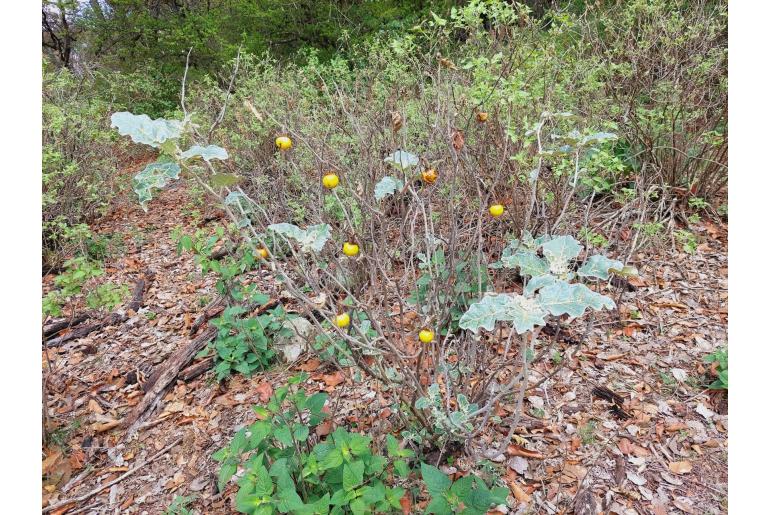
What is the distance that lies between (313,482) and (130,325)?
2.40 m

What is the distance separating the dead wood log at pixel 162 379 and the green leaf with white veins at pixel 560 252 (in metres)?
2.15

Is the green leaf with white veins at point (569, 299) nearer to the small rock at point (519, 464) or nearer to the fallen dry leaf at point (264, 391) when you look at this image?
the small rock at point (519, 464)

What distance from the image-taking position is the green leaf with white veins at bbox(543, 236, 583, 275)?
43.0 inches

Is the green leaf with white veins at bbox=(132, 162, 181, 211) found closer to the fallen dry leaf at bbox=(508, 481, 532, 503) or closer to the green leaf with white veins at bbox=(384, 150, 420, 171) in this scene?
the green leaf with white veins at bbox=(384, 150, 420, 171)

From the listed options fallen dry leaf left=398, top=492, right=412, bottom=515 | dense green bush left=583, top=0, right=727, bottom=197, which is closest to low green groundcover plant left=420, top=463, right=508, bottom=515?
fallen dry leaf left=398, top=492, right=412, bottom=515

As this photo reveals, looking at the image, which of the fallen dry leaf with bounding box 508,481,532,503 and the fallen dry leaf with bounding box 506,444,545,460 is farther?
the fallen dry leaf with bounding box 506,444,545,460

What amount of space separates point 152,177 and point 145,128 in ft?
0.38

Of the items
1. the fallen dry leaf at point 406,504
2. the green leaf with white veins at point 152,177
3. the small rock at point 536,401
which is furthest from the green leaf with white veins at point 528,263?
the small rock at point 536,401

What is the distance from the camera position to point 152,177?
42.2 inches

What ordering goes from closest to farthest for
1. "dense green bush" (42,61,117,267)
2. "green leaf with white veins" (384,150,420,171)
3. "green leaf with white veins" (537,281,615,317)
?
"green leaf with white veins" (537,281,615,317)
"green leaf with white veins" (384,150,420,171)
"dense green bush" (42,61,117,267)

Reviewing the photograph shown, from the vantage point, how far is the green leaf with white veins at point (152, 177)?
41.3 inches

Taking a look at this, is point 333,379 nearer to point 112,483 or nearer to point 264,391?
point 264,391

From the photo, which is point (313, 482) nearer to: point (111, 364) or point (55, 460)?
point (55, 460)

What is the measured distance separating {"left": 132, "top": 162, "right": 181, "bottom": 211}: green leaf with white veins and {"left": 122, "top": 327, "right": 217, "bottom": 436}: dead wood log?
1702 mm
